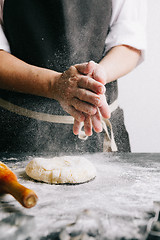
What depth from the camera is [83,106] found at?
1.00 meters

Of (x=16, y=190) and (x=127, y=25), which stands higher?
(x=127, y=25)

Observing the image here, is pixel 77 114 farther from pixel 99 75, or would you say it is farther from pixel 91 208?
pixel 91 208

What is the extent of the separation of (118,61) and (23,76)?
43 cm

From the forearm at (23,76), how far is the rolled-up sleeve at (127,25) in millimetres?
413

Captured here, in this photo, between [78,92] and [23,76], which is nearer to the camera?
[78,92]

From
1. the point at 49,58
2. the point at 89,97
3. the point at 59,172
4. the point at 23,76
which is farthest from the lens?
the point at 49,58

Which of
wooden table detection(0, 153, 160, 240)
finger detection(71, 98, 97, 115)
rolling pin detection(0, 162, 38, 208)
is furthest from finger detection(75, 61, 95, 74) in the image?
rolling pin detection(0, 162, 38, 208)

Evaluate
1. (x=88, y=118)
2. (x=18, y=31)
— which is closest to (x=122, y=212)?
(x=88, y=118)

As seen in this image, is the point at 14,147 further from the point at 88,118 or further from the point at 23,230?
the point at 23,230

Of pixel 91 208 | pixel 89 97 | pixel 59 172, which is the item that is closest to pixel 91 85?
pixel 89 97

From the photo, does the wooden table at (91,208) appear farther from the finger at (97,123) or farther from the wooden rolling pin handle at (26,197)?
the finger at (97,123)

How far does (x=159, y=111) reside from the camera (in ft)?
7.84

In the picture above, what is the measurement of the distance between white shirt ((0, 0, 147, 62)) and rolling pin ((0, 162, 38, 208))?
86 centimetres

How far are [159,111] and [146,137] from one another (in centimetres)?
24
